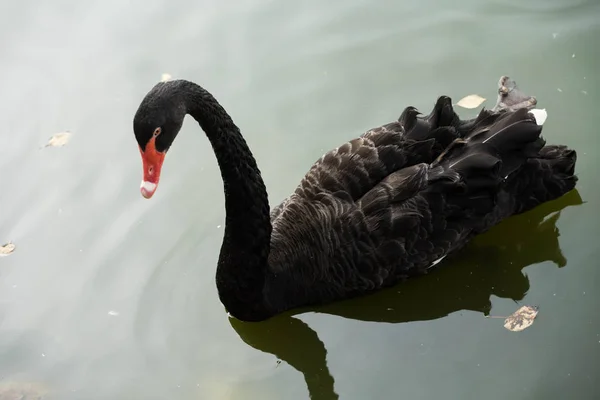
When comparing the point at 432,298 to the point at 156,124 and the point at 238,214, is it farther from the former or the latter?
the point at 156,124

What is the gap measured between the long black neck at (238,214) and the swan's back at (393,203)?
12 cm

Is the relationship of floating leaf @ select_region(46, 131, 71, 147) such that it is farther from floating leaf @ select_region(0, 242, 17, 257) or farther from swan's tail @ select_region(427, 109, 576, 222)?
swan's tail @ select_region(427, 109, 576, 222)

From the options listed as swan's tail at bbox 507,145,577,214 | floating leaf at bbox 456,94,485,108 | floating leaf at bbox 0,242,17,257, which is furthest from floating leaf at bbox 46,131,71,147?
swan's tail at bbox 507,145,577,214

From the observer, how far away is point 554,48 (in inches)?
218

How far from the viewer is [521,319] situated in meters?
4.06

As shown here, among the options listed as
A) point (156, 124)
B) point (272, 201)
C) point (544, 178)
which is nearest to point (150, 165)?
point (156, 124)

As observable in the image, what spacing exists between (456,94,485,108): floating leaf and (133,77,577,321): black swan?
92cm

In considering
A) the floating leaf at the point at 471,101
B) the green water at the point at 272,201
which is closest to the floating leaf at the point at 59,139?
the green water at the point at 272,201

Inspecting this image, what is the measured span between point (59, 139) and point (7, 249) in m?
1.00

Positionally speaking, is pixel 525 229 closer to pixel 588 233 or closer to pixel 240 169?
pixel 588 233

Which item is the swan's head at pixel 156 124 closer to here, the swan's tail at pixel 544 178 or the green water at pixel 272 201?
the green water at pixel 272 201

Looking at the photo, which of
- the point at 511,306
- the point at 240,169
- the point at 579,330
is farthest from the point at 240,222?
the point at 579,330

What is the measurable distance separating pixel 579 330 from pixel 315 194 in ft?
4.71

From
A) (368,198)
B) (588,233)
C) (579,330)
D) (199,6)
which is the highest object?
(199,6)
